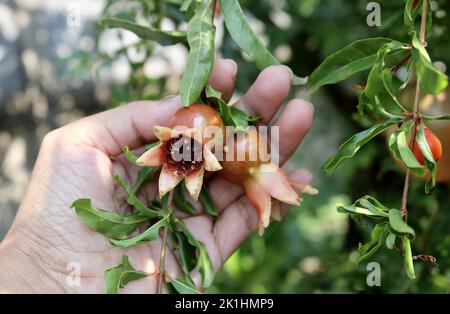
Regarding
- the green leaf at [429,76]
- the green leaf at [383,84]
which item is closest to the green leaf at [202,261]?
the green leaf at [383,84]

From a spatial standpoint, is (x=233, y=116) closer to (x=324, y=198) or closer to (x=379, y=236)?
(x=379, y=236)

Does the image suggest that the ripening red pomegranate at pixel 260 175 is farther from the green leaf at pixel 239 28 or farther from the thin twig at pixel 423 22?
the thin twig at pixel 423 22

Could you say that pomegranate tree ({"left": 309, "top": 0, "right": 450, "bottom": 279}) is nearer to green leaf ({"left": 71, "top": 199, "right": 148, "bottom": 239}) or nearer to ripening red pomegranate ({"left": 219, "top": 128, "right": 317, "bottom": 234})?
ripening red pomegranate ({"left": 219, "top": 128, "right": 317, "bottom": 234})

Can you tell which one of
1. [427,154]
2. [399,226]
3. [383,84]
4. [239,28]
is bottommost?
[399,226]

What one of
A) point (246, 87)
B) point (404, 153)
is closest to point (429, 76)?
point (404, 153)

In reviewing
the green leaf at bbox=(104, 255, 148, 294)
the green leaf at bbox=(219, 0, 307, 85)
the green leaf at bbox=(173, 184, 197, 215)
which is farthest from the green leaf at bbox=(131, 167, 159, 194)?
the green leaf at bbox=(219, 0, 307, 85)

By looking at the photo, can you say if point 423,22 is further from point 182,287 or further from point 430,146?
point 182,287
